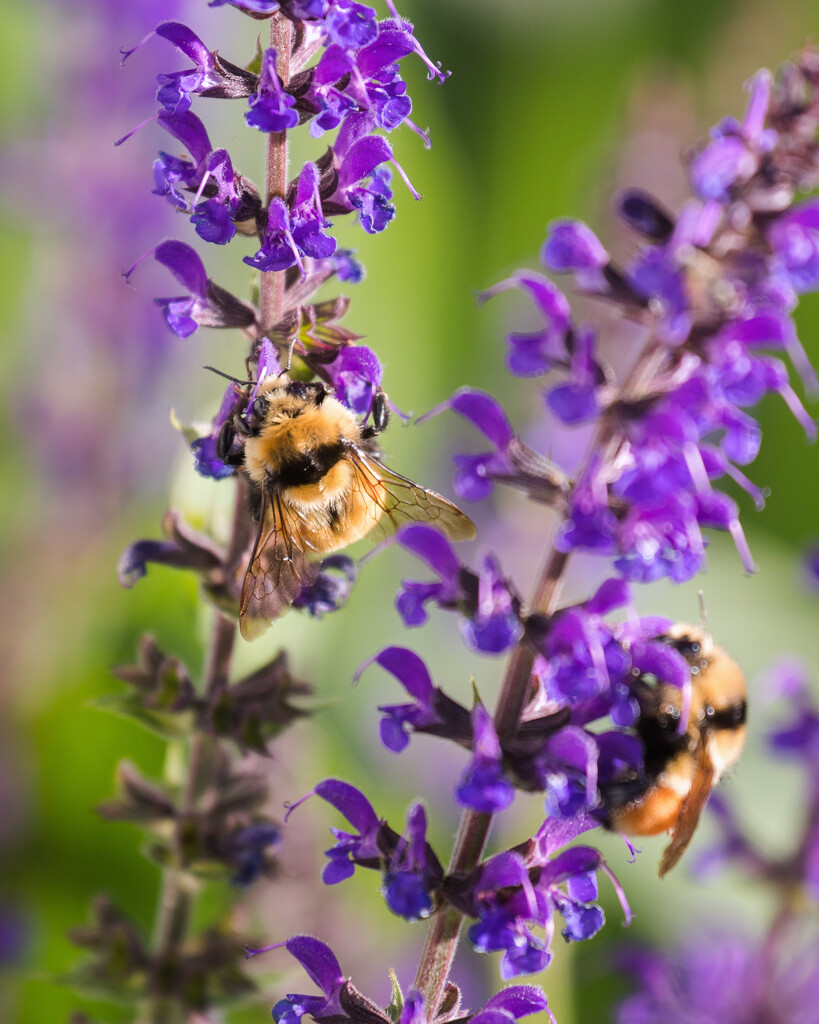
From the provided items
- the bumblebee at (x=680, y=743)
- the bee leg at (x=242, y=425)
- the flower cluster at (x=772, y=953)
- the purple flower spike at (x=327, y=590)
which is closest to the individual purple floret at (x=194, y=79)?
the bee leg at (x=242, y=425)

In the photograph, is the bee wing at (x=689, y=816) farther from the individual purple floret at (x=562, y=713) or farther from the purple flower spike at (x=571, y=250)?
the purple flower spike at (x=571, y=250)

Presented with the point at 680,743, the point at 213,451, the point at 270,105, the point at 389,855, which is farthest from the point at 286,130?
the point at 680,743

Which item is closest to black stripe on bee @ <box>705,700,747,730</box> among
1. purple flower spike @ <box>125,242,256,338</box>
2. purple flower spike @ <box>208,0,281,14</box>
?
purple flower spike @ <box>125,242,256,338</box>

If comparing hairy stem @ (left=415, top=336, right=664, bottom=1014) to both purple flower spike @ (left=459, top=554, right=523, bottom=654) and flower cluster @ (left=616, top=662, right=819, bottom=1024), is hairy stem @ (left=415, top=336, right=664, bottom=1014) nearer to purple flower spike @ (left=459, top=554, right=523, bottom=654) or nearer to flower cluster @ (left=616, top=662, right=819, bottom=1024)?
purple flower spike @ (left=459, top=554, right=523, bottom=654)

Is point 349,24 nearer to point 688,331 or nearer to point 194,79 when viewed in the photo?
point 194,79

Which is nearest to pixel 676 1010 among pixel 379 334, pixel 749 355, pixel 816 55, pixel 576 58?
pixel 749 355

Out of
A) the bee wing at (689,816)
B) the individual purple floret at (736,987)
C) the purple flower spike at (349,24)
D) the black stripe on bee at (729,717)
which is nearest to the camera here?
the purple flower spike at (349,24)
